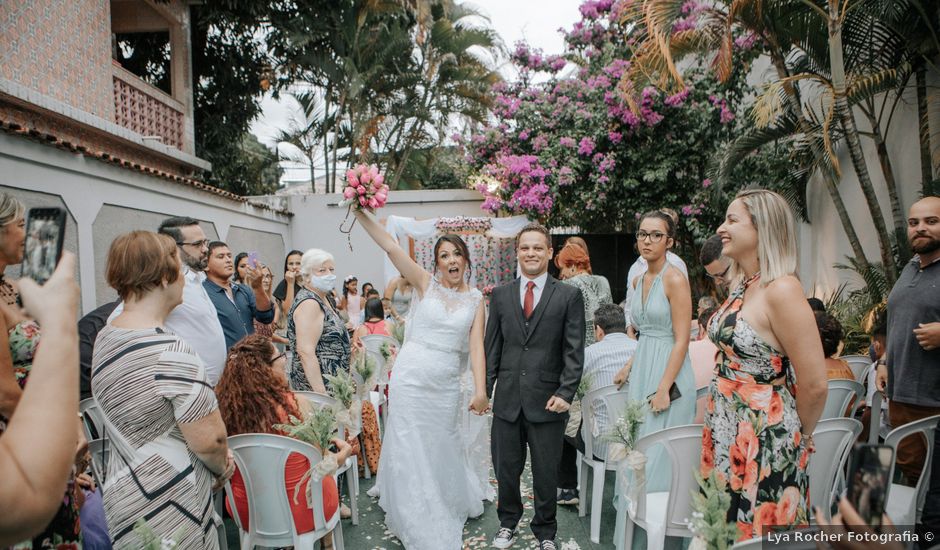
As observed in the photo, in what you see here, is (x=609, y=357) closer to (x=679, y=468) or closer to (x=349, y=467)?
(x=679, y=468)

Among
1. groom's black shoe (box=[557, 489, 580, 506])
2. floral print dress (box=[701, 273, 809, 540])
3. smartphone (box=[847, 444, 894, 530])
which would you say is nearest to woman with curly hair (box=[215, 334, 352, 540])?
floral print dress (box=[701, 273, 809, 540])

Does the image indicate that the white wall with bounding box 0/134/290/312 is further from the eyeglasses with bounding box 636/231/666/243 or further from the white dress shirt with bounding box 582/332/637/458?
the eyeglasses with bounding box 636/231/666/243

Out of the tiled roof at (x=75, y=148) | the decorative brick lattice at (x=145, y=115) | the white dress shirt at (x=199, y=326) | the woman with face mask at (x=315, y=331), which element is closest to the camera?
the white dress shirt at (x=199, y=326)

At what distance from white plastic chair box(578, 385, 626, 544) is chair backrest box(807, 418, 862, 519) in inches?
45.7

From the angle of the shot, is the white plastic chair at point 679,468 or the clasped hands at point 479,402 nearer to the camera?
the white plastic chair at point 679,468

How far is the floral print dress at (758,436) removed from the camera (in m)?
2.34

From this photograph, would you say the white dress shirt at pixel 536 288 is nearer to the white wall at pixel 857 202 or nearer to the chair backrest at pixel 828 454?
the chair backrest at pixel 828 454

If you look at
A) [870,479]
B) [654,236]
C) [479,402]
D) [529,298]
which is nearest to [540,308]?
[529,298]

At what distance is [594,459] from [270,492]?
2284 millimetres

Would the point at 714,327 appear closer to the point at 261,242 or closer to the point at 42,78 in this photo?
the point at 42,78

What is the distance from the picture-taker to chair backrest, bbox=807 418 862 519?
8.96 feet

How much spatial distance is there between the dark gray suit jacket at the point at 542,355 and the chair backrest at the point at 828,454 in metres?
1.29

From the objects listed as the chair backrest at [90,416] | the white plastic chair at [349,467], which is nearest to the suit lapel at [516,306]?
the white plastic chair at [349,467]

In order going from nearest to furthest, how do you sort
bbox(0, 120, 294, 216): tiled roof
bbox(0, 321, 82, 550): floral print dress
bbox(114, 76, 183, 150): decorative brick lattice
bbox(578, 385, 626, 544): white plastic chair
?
1. bbox(0, 321, 82, 550): floral print dress
2. bbox(578, 385, 626, 544): white plastic chair
3. bbox(0, 120, 294, 216): tiled roof
4. bbox(114, 76, 183, 150): decorative brick lattice
